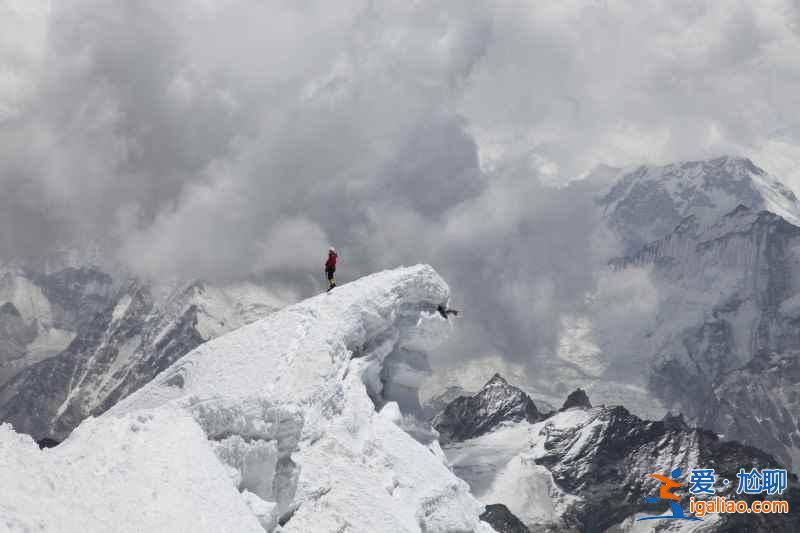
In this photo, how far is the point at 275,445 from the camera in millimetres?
45281

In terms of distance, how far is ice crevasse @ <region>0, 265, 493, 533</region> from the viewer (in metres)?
31.0

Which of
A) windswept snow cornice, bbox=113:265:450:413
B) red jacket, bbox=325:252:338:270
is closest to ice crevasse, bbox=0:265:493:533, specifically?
windswept snow cornice, bbox=113:265:450:413

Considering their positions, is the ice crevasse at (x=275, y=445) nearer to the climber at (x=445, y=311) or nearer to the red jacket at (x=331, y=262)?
the climber at (x=445, y=311)

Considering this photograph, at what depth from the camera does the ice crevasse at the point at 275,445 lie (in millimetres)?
30984

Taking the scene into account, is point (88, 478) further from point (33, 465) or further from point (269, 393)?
point (269, 393)

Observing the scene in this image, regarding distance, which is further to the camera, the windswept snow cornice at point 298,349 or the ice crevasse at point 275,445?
the windswept snow cornice at point 298,349

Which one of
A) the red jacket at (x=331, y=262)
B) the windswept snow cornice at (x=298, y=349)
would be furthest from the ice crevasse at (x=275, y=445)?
the red jacket at (x=331, y=262)

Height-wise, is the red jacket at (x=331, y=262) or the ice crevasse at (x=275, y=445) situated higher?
the red jacket at (x=331, y=262)

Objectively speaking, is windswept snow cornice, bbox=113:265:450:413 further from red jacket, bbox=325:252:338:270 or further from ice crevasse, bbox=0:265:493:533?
red jacket, bbox=325:252:338:270

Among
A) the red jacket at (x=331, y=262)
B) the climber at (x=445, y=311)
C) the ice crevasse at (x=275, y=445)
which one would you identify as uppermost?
the red jacket at (x=331, y=262)

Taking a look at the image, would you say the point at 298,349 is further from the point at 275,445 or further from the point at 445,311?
the point at 445,311

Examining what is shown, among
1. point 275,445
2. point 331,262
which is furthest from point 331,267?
point 275,445

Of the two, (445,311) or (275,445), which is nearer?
(275,445)

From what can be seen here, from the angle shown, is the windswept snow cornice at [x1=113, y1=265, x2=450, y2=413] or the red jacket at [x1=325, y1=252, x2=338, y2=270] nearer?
the windswept snow cornice at [x1=113, y1=265, x2=450, y2=413]
